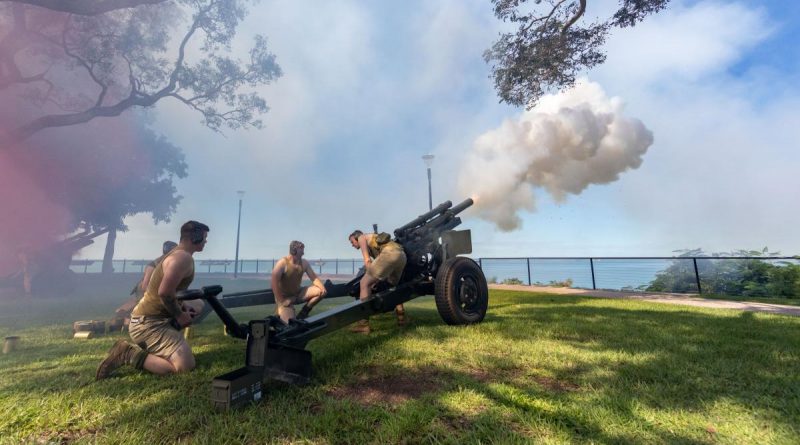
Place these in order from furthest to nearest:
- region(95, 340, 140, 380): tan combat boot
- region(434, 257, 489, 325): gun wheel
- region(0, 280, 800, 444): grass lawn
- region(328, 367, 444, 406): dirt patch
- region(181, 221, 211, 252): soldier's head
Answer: region(434, 257, 489, 325): gun wheel → region(181, 221, 211, 252): soldier's head → region(95, 340, 140, 380): tan combat boot → region(328, 367, 444, 406): dirt patch → region(0, 280, 800, 444): grass lawn

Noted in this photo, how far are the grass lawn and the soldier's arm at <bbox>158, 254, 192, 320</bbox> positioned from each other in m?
0.61

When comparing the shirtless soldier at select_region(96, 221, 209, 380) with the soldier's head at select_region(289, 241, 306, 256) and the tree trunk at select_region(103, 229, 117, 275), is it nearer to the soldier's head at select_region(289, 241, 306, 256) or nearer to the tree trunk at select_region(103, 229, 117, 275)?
the soldier's head at select_region(289, 241, 306, 256)

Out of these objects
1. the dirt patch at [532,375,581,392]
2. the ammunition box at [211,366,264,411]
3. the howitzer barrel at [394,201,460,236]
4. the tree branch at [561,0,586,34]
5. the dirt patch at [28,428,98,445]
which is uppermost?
the tree branch at [561,0,586,34]

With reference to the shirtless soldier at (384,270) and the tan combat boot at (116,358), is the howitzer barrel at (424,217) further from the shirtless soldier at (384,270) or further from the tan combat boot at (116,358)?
the tan combat boot at (116,358)

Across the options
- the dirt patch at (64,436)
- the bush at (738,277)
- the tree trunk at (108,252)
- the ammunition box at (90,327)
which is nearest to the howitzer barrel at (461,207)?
the dirt patch at (64,436)

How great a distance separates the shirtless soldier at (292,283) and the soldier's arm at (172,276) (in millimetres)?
1925

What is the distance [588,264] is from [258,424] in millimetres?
13140

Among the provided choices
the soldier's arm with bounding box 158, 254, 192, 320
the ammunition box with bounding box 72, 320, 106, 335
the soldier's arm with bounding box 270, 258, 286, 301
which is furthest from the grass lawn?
the soldier's arm with bounding box 270, 258, 286, 301

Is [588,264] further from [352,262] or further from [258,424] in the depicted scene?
[352,262]

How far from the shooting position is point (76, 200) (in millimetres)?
16531

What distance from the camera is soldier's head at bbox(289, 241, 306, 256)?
5.23 m

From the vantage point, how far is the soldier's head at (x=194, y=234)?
10.8 feet

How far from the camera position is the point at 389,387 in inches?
104

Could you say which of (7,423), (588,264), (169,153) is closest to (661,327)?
(7,423)
